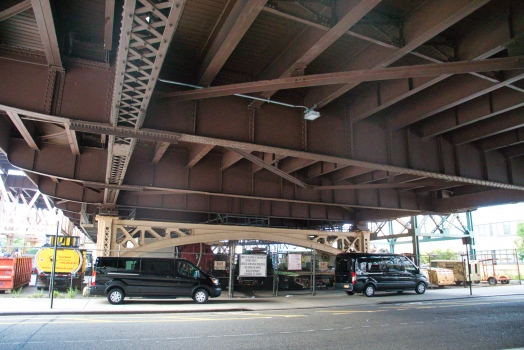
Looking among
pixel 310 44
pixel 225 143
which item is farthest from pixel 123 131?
pixel 310 44

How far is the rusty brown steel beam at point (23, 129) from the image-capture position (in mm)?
9347

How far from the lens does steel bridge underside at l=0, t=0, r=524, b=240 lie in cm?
665

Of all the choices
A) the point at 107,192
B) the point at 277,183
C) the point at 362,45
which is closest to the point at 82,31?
the point at 362,45

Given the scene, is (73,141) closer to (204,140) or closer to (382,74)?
(204,140)

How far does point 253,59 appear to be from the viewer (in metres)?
8.99

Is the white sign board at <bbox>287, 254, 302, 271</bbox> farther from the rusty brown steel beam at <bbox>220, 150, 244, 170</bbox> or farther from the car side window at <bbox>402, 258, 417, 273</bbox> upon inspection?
the rusty brown steel beam at <bbox>220, 150, 244, 170</bbox>

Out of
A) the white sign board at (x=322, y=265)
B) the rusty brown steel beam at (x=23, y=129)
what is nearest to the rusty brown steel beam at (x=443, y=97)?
the rusty brown steel beam at (x=23, y=129)

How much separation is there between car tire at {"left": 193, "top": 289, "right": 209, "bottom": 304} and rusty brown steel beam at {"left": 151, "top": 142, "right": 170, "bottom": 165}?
5815 mm

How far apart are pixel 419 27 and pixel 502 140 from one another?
8330 mm

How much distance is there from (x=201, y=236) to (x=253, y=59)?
1384 centimetres

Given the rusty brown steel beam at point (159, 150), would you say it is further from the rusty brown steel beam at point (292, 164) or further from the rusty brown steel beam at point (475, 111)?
the rusty brown steel beam at point (475, 111)

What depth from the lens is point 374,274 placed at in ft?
65.4

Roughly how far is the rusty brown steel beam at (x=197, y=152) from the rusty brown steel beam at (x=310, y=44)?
13.0ft

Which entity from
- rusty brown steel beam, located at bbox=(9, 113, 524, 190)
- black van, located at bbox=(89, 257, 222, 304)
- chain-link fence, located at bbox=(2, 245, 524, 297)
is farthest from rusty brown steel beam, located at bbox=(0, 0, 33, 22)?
chain-link fence, located at bbox=(2, 245, 524, 297)
